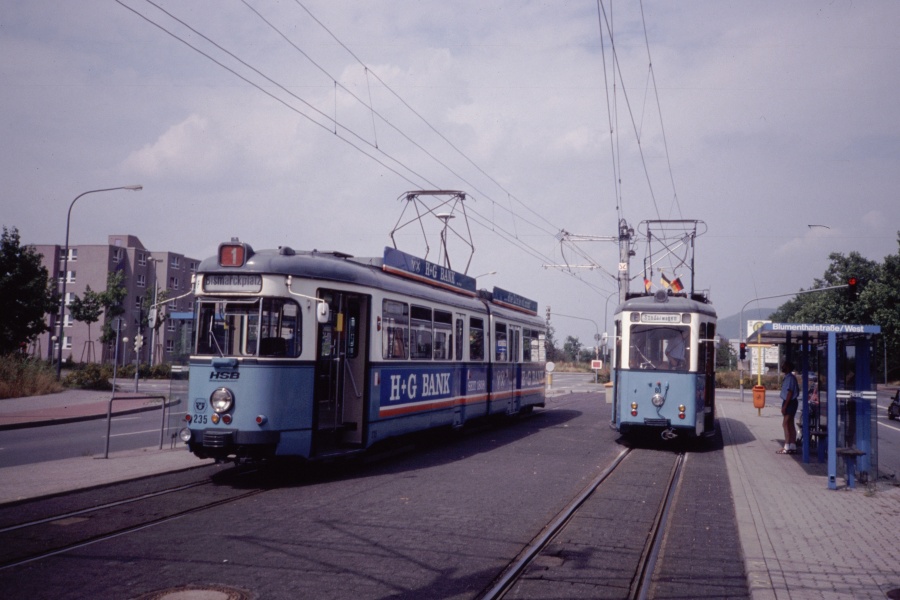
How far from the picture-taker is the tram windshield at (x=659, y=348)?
1563cm

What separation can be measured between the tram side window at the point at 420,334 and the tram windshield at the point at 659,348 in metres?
4.41

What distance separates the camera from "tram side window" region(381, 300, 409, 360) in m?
12.7

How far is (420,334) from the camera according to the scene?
561 inches

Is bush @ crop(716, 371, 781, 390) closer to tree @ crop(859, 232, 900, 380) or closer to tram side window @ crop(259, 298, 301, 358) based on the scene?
tree @ crop(859, 232, 900, 380)

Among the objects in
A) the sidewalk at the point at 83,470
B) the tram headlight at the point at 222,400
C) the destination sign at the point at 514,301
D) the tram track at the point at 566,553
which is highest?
the destination sign at the point at 514,301

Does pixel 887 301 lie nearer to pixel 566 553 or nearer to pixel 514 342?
pixel 514 342

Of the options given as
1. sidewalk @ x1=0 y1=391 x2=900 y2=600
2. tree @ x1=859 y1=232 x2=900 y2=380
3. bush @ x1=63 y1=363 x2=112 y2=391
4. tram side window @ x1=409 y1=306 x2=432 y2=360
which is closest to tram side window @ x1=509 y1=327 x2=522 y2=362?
sidewalk @ x1=0 y1=391 x2=900 y2=600

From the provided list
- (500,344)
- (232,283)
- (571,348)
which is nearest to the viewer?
(232,283)

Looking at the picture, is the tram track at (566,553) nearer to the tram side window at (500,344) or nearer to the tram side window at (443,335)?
the tram side window at (443,335)

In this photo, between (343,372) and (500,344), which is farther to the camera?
(500,344)

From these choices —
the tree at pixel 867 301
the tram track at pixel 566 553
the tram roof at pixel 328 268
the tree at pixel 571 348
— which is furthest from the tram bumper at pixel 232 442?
the tree at pixel 571 348

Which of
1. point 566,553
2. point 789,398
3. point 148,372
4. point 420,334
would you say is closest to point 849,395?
point 789,398

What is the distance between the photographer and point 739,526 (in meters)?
8.60

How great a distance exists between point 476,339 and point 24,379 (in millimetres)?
20032
